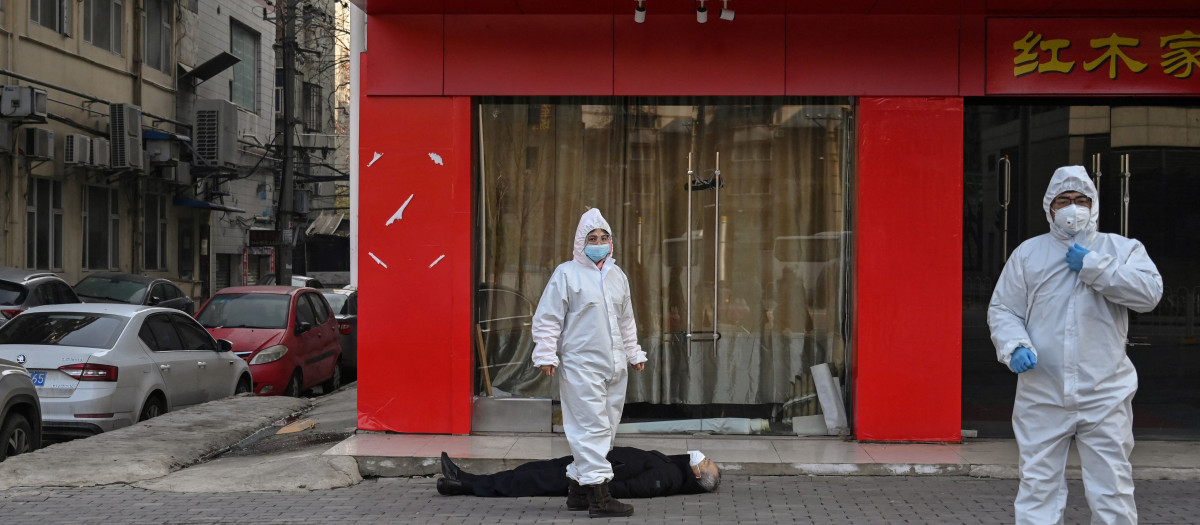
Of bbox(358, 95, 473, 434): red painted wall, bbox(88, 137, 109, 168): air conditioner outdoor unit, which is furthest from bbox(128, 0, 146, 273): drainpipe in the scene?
bbox(358, 95, 473, 434): red painted wall

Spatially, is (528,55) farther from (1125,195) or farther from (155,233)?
(155,233)

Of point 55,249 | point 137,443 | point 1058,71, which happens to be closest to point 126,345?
point 137,443

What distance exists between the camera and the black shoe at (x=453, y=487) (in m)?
7.06

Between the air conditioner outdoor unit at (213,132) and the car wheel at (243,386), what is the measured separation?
15.0 meters

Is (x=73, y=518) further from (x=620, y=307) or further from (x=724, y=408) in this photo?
(x=724, y=408)

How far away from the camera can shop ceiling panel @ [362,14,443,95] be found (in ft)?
29.1

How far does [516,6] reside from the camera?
28.5ft

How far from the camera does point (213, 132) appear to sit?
26.5m

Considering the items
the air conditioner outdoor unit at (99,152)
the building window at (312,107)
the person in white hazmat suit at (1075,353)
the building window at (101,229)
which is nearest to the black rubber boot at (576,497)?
the person in white hazmat suit at (1075,353)

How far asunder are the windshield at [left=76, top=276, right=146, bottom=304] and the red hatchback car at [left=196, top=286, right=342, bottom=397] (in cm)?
443

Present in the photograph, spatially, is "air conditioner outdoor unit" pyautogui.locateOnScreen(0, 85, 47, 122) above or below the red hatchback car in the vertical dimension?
above

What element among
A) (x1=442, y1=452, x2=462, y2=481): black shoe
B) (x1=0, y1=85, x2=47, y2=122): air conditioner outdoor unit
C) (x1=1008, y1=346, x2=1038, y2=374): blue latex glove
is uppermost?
(x1=0, y1=85, x2=47, y2=122): air conditioner outdoor unit

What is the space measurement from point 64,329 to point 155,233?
17.4 m

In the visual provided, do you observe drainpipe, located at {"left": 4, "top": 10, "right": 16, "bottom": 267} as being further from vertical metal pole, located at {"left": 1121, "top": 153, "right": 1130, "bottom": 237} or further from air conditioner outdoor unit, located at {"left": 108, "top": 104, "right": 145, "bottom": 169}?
vertical metal pole, located at {"left": 1121, "top": 153, "right": 1130, "bottom": 237}
